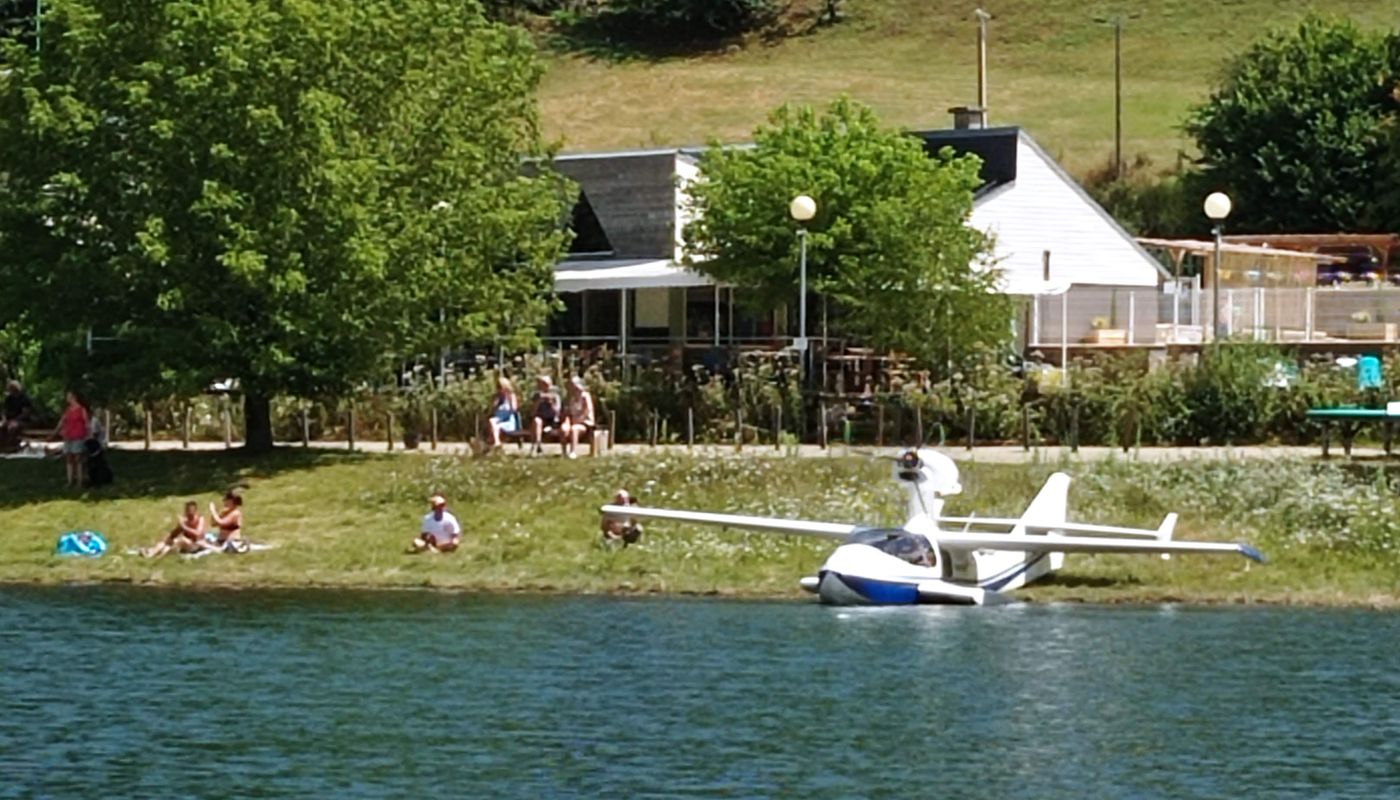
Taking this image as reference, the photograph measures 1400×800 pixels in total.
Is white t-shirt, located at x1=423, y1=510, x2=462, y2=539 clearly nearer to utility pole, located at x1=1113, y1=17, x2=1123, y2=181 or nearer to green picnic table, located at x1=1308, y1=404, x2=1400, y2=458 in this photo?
green picnic table, located at x1=1308, y1=404, x2=1400, y2=458

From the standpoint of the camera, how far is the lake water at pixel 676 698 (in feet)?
87.6

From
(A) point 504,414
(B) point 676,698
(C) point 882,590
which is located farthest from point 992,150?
(B) point 676,698

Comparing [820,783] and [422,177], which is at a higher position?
[422,177]

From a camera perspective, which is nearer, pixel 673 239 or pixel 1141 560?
pixel 1141 560

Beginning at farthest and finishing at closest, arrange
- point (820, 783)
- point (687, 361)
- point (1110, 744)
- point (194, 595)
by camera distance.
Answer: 1. point (687, 361)
2. point (194, 595)
3. point (1110, 744)
4. point (820, 783)

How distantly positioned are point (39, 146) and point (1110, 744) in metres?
27.4

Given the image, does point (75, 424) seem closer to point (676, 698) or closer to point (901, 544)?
point (901, 544)

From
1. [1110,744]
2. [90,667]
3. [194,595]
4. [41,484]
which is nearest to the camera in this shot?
[1110,744]

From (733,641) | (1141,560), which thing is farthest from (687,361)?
(733,641)

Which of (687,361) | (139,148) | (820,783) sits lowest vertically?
(820,783)

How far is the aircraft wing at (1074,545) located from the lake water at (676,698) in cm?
84

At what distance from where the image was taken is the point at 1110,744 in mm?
28828

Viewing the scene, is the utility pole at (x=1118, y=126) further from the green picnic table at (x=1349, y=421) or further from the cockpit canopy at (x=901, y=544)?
the cockpit canopy at (x=901, y=544)

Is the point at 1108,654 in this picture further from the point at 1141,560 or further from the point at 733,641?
the point at 1141,560
